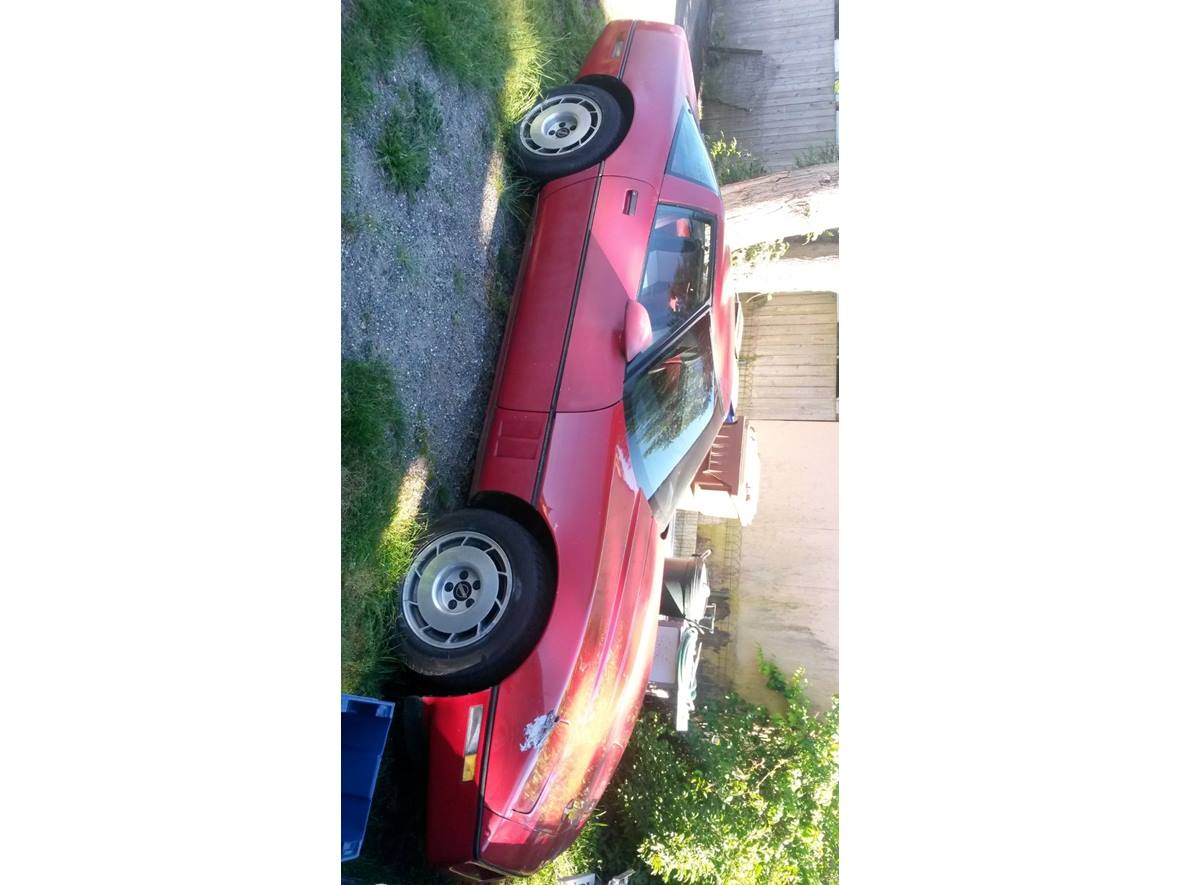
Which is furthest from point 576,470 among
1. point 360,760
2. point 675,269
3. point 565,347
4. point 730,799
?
point 730,799

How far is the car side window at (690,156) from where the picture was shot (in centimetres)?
271

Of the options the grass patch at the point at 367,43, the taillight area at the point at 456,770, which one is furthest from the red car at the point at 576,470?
the grass patch at the point at 367,43

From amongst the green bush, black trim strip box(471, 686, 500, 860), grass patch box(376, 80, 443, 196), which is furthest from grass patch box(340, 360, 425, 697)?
the green bush

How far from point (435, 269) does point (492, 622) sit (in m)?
1.16

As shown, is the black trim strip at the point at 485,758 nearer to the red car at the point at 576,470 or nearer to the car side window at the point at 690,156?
the red car at the point at 576,470

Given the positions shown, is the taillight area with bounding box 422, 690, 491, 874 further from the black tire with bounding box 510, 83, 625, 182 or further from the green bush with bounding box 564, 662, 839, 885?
the black tire with bounding box 510, 83, 625, 182

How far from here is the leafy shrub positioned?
3219 mm

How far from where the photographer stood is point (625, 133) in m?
2.69

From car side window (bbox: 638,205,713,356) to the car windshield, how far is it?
2.8 inches
